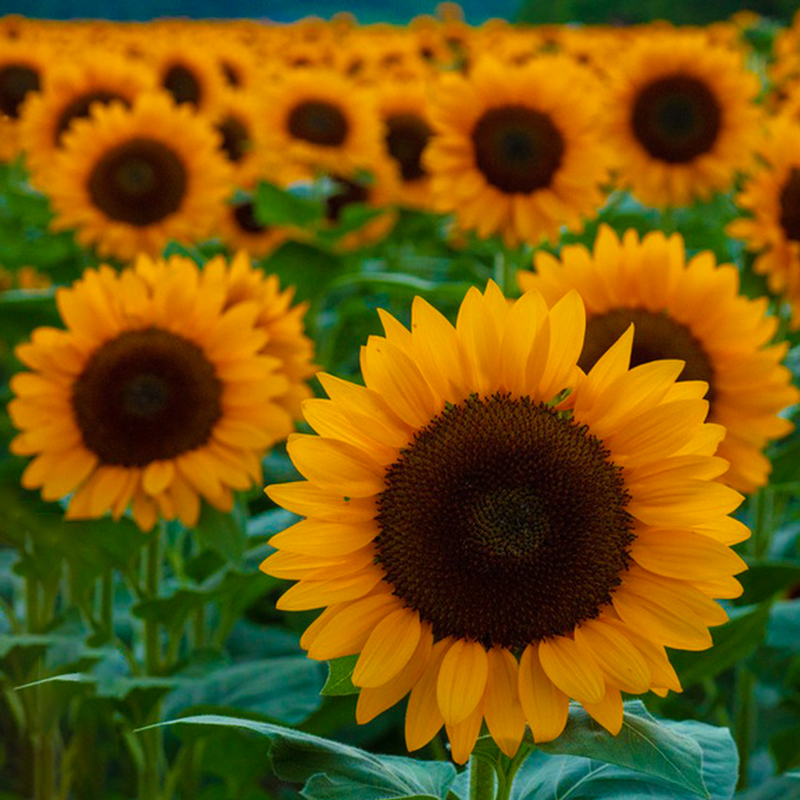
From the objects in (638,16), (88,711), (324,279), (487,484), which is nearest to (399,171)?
(324,279)

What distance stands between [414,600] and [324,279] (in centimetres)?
245

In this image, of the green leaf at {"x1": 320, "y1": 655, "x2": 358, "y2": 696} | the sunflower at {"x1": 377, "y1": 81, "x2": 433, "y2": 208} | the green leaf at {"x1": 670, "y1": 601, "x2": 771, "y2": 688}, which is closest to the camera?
the green leaf at {"x1": 320, "y1": 655, "x2": 358, "y2": 696}

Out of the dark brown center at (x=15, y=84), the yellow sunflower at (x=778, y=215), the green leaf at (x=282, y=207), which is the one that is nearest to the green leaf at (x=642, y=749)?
the yellow sunflower at (x=778, y=215)

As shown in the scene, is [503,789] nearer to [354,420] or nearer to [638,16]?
[354,420]

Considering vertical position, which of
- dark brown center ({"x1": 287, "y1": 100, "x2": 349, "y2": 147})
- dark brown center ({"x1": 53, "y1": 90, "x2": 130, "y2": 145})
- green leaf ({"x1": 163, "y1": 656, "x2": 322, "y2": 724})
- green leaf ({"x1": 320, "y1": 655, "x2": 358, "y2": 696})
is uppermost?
dark brown center ({"x1": 287, "y1": 100, "x2": 349, "y2": 147})

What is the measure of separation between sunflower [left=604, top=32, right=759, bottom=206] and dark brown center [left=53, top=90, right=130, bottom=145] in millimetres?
1483

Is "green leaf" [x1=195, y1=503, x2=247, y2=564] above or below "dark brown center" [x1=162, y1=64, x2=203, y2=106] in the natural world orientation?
below

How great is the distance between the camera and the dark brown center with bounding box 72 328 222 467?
1958mm

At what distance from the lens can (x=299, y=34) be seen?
9.90 m

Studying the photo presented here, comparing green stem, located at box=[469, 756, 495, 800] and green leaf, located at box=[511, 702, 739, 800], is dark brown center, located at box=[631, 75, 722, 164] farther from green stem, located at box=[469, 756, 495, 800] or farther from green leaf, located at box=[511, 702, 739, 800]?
green stem, located at box=[469, 756, 495, 800]

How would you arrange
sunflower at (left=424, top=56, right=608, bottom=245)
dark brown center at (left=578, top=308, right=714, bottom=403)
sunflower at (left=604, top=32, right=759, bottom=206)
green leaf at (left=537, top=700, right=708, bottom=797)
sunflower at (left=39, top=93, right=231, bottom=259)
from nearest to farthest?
green leaf at (left=537, top=700, right=708, bottom=797)
dark brown center at (left=578, top=308, right=714, bottom=403)
sunflower at (left=424, top=56, right=608, bottom=245)
sunflower at (left=39, top=93, right=231, bottom=259)
sunflower at (left=604, top=32, right=759, bottom=206)

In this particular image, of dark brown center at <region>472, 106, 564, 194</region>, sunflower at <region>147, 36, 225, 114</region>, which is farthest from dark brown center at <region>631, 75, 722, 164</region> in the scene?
sunflower at <region>147, 36, 225, 114</region>

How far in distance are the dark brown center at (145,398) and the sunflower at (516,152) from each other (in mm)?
1042

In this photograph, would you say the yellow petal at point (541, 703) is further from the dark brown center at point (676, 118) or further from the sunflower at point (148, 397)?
the dark brown center at point (676, 118)
